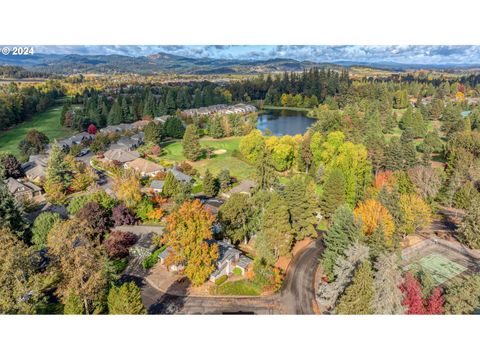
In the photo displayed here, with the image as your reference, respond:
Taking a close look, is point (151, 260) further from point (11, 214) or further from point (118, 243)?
point (11, 214)

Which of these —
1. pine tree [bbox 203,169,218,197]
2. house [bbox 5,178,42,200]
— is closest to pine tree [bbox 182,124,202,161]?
pine tree [bbox 203,169,218,197]

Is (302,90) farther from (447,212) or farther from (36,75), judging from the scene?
(447,212)

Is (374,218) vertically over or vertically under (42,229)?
over

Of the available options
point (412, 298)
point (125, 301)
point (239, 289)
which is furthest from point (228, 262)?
point (412, 298)

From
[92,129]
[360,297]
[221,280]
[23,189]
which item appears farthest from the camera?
[92,129]

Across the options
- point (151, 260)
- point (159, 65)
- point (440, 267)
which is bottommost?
point (440, 267)

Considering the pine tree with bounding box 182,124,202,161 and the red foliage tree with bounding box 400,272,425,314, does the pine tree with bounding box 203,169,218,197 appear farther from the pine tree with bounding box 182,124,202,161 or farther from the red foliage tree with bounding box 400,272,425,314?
the red foliage tree with bounding box 400,272,425,314

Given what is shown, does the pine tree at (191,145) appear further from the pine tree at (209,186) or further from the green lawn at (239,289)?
the green lawn at (239,289)

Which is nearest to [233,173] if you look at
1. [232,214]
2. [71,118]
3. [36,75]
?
[232,214]
